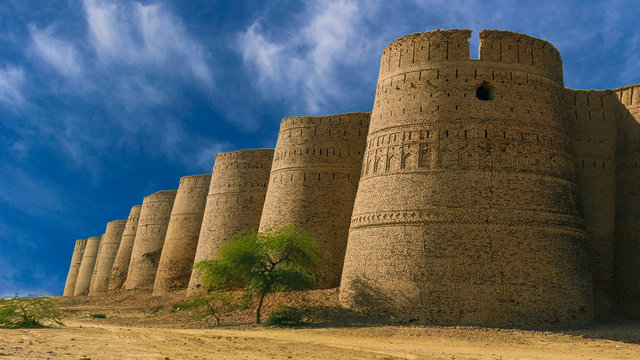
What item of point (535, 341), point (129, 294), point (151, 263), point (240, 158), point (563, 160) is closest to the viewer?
point (535, 341)

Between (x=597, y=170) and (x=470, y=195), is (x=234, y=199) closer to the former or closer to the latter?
(x=470, y=195)

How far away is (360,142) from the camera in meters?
19.4

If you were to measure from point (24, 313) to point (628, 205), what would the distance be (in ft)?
54.4

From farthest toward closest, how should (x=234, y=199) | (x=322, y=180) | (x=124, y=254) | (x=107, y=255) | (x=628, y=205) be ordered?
(x=107, y=255)
(x=124, y=254)
(x=234, y=199)
(x=322, y=180)
(x=628, y=205)

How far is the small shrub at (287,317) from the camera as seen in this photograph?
13969 mm

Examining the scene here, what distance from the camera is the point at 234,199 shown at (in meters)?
24.0

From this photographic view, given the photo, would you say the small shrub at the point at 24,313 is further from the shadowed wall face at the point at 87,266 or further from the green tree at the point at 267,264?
the shadowed wall face at the point at 87,266

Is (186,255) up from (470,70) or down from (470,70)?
down

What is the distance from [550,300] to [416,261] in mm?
3172

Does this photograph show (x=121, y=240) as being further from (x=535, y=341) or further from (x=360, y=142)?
(x=535, y=341)

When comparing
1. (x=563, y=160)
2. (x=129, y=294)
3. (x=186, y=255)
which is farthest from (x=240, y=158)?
(x=563, y=160)

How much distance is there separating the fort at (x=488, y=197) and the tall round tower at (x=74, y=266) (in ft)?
122

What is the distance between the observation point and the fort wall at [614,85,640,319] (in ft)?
52.4

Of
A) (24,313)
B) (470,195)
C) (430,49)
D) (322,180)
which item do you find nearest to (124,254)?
(322,180)
